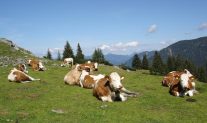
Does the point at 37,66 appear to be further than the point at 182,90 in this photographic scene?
Yes

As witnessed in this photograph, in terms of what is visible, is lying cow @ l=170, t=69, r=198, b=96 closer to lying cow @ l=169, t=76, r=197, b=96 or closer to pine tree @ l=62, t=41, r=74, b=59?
lying cow @ l=169, t=76, r=197, b=96

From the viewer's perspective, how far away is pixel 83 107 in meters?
19.2

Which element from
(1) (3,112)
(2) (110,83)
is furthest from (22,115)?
(2) (110,83)

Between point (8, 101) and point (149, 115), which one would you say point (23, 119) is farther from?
point (149, 115)

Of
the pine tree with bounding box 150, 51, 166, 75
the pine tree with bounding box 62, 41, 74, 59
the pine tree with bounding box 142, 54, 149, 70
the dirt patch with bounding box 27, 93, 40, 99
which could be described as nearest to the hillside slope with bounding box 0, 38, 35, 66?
the dirt patch with bounding box 27, 93, 40, 99

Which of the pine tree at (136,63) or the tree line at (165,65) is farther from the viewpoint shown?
the pine tree at (136,63)

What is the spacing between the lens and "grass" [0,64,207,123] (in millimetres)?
16641

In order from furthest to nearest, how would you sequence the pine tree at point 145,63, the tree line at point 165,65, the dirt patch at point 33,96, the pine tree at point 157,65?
the pine tree at point 145,63
the tree line at point 165,65
the pine tree at point 157,65
the dirt patch at point 33,96

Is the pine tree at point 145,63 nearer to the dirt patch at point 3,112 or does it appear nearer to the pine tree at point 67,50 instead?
the pine tree at point 67,50

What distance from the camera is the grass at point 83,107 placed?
1664 cm

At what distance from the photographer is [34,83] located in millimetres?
27562

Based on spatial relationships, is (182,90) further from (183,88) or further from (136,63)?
(136,63)

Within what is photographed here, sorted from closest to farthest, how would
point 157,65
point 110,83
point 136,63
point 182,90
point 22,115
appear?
1. point 22,115
2. point 110,83
3. point 182,90
4. point 157,65
5. point 136,63

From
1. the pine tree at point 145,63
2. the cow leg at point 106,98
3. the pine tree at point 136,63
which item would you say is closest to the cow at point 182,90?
the cow leg at point 106,98
